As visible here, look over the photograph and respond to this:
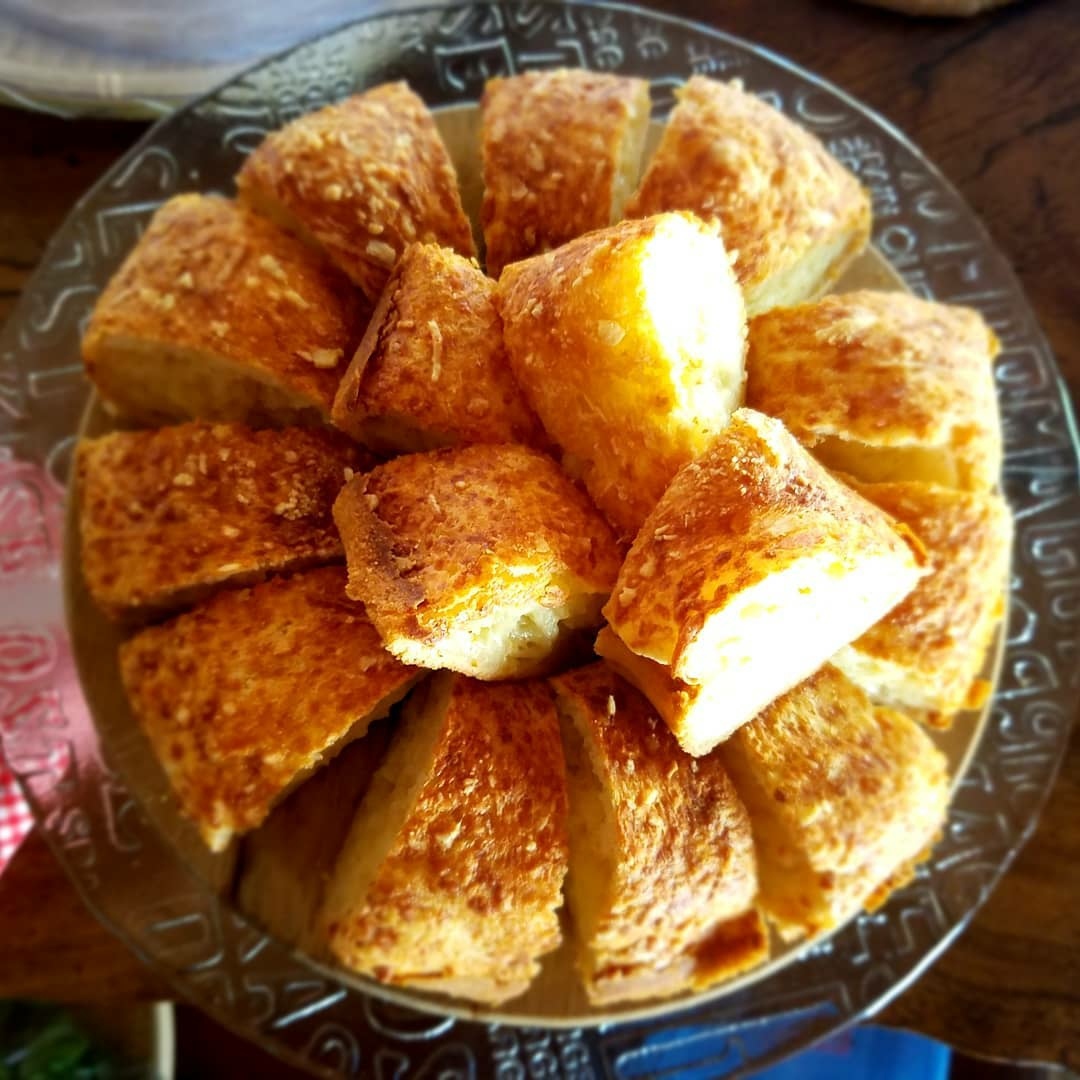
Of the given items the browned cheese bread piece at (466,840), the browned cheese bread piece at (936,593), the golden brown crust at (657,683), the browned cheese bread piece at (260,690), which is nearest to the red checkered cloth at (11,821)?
the browned cheese bread piece at (260,690)

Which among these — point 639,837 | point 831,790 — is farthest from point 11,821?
point 831,790

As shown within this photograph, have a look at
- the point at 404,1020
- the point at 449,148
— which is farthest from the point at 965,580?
the point at 404,1020

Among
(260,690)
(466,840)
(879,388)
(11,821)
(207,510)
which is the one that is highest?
(879,388)

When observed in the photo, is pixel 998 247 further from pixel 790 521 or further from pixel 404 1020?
pixel 404 1020

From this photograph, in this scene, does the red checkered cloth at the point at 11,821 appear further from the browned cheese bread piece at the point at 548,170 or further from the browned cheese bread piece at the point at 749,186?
the browned cheese bread piece at the point at 749,186

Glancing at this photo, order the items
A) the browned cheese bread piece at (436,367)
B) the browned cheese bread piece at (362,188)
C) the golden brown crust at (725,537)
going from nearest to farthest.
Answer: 1. the golden brown crust at (725,537)
2. the browned cheese bread piece at (436,367)
3. the browned cheese bread piece at (362,188)

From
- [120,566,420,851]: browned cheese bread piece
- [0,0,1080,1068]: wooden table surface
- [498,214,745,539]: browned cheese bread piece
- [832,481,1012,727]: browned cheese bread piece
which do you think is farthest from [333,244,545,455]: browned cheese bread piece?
[0,0,1080,1068]: wooden table surface

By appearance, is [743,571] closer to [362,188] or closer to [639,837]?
[639,837]
